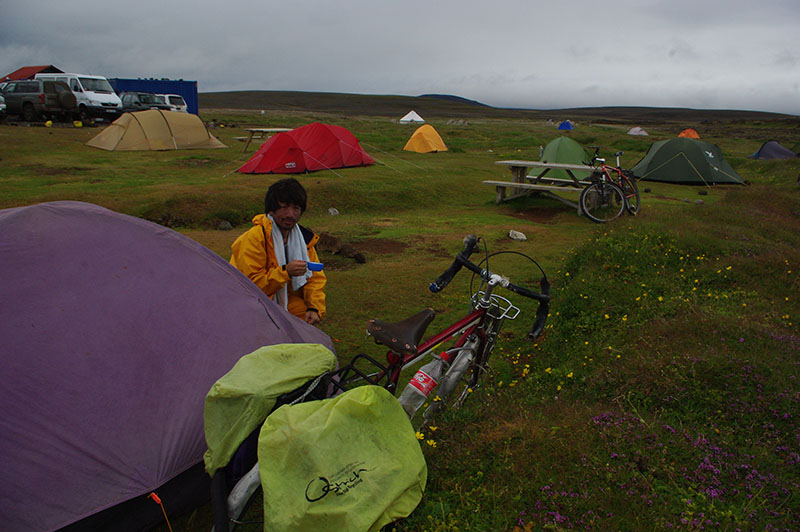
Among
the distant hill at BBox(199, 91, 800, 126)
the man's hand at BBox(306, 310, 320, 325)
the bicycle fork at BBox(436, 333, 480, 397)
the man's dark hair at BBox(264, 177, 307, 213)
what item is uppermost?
the distant hill at BBox(199, 91, 800, 126)

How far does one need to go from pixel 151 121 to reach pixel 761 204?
2171cm

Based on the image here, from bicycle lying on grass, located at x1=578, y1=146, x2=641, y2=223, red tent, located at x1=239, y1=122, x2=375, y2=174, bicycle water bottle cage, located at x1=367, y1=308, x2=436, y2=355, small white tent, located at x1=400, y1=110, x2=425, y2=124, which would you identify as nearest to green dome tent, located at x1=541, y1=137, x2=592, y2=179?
bicycle lying on grass, located at x1=578, y1=146, x2=641, y2=223

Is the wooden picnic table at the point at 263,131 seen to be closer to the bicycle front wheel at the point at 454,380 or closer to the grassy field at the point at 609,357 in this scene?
the grassy field at the point at 609,357

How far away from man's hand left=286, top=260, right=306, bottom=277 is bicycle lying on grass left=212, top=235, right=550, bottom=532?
1042mm

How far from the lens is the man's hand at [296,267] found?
450cm

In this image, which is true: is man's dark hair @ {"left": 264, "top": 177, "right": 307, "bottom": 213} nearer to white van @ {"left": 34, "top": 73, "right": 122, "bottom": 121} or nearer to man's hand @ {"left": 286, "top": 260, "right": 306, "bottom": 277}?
man's hand @ {"left": 286, "top": 260, "right": 306, "bottom": 277}

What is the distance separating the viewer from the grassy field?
2.68m

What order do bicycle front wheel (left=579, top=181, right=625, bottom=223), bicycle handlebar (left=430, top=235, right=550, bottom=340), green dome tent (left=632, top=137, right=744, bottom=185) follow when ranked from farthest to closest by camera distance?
green dome tent (left=632, top=137, right=744, bottom=185)
bicycle front wheel (left=579, top=181, right=625, bottom=223)
bicycle handlebar (left=430, top=235, right=550, bottom=340)

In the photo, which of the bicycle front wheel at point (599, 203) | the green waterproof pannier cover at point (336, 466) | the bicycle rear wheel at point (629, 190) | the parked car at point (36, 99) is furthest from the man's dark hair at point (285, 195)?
the parked car at point (36, 99)

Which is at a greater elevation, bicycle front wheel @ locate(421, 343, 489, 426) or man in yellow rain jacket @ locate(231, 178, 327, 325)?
man in yellow rain jacket @ locate(231, 178, 327, 325)

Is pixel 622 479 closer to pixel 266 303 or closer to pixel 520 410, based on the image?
pixel 520 410

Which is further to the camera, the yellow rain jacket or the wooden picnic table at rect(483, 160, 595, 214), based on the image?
the wooden picnic table at rect(483, 160, 595, 214)

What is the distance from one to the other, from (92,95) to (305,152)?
18.6 m

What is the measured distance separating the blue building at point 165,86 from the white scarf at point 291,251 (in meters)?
44.7
